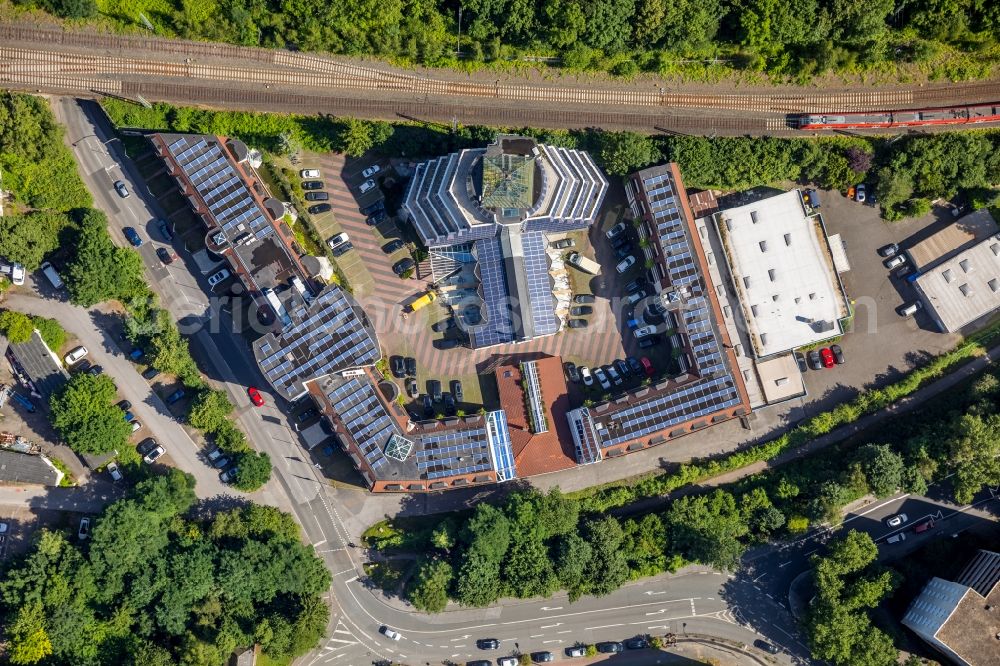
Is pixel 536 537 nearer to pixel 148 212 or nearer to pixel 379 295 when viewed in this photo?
pixel 379 295

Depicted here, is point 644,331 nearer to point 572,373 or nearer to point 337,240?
point 572,373

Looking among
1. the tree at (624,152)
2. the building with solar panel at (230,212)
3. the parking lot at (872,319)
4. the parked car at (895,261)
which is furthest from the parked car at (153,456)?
the parked car at (895,261)

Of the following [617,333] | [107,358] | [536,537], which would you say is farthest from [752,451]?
[107,358]

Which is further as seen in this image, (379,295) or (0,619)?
(379,295)

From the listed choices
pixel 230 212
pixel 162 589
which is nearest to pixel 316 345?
pixel 230 212

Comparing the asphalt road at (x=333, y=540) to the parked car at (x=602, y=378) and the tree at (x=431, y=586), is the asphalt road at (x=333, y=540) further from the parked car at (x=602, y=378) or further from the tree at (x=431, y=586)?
the parked car at (x=602, y=378)

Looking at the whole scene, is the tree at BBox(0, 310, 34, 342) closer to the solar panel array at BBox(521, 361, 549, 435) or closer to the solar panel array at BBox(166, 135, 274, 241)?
the solar panel array at BBox(166, 135, 274, 241)

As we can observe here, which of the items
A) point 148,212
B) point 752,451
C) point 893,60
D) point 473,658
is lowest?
point 473,658
